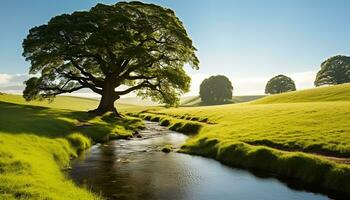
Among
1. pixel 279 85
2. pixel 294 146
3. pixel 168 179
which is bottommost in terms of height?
pixel 168 179

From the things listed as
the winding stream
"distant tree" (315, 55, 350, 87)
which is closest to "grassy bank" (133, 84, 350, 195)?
the winding stream

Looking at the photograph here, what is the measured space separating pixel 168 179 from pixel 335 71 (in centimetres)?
12782

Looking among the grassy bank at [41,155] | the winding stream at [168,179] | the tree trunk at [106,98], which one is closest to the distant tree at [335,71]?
the tree trunk at [106,98]

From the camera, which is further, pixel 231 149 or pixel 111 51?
pixel 111 51

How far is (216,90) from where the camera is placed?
550 feet

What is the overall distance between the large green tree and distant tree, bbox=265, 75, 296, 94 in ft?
364

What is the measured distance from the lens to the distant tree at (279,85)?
16538cm

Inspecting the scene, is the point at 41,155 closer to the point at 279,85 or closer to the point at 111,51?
the point at 111,51

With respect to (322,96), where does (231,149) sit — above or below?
below

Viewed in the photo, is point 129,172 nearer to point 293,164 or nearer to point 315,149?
point 293,164

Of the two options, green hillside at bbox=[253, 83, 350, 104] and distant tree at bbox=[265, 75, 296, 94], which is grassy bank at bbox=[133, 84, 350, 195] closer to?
green hillside at bbox=[253, 83, 350, 104]

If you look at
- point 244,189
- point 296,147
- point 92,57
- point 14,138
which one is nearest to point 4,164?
point 14,138

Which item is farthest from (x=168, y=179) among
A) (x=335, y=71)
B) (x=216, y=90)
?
(x=216, y=90)

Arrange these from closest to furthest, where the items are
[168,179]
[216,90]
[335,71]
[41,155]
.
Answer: [168,179] < [41,155] < [335,71] < [216,90]
